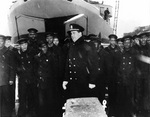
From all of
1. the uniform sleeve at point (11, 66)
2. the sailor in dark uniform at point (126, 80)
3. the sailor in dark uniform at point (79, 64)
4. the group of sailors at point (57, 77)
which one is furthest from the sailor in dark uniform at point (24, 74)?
the sailor in dark uniform at point (126, 80)

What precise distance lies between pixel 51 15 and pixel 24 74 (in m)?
3.44

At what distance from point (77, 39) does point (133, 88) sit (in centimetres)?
195

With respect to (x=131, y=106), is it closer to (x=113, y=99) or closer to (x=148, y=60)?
(x=113, y=99)

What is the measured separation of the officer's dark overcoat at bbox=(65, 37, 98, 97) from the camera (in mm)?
3908

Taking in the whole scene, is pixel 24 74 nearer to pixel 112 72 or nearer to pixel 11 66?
pixel 11 66

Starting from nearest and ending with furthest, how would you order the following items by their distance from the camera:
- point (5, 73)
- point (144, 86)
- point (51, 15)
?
point (5, 73)
point (144, 86)
point (51, 15)

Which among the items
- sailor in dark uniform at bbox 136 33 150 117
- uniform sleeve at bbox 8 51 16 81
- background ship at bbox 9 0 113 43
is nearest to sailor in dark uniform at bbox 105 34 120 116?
sailor in dark uniform at bbox 136 33 150 117

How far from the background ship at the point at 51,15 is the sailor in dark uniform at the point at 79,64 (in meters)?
3.45

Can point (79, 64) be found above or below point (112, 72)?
above

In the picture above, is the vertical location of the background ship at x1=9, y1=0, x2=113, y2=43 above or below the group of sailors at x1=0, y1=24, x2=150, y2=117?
above

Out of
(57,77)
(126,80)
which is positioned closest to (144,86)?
(126,80)

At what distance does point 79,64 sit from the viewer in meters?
4.03

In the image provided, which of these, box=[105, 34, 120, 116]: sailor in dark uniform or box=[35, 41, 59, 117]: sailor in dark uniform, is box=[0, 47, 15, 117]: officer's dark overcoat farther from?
box=[105, 34, 120, 116]: sailor in dark uniform

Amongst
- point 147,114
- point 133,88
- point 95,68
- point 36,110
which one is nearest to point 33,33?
point 36,110
